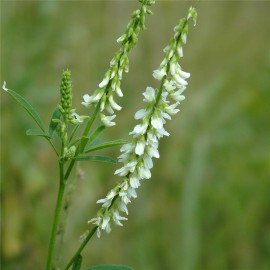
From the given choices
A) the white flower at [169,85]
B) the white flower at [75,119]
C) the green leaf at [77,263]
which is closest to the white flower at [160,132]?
the white flower at [169,85]

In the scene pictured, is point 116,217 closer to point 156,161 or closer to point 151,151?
point 151,151

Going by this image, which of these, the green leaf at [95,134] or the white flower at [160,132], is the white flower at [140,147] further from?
the green leaf at [95,134]

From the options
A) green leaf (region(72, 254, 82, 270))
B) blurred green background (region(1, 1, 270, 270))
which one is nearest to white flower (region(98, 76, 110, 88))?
green leaf (region(72, 254, 82, 270))

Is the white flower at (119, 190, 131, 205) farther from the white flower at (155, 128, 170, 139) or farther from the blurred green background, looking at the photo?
the blurred green background

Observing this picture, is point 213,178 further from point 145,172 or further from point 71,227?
point 145,172

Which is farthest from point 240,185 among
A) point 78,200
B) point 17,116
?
point 17,116

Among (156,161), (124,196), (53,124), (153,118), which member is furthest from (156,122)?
(156,161)
